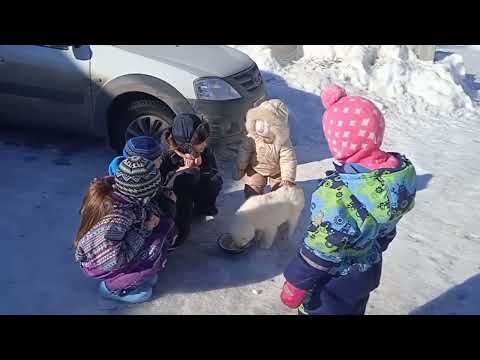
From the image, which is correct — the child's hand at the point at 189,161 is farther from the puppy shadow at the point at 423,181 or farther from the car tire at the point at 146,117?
the puppy shadow at the point at 423,181

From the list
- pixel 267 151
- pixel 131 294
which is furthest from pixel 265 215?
pixel 131 294

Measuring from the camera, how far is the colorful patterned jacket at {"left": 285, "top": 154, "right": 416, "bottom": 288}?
231 cm

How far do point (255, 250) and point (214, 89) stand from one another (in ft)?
5.72

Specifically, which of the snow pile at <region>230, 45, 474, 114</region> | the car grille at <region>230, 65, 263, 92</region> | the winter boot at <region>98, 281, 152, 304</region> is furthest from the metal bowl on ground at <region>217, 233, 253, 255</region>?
the snow pile at <region>230, 45, 474, 114</region>

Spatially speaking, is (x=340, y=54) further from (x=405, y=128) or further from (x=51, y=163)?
(x=51, y=163)

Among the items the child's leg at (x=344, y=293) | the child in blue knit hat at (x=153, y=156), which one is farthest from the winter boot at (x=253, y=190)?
the child's leg at (x=344, y=293)

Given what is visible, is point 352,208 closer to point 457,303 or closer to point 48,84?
point 457,303

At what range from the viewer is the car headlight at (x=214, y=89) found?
5.03m

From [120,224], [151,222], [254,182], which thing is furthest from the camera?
[254,182]

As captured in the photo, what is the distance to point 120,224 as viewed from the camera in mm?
2982

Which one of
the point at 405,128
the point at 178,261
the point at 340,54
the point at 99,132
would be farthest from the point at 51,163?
the point at 340,54

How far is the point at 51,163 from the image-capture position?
524 cm

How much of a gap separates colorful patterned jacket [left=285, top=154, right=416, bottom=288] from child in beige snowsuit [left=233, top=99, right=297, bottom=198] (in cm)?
162

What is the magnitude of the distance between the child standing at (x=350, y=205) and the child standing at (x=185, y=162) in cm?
150
